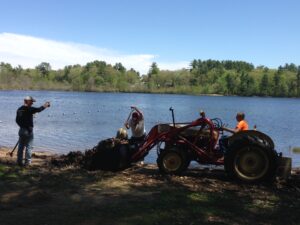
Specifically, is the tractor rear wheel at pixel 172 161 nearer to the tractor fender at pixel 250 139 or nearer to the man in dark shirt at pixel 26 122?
the tractor fender at pixel 250 139

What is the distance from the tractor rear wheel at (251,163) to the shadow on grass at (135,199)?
295 mm

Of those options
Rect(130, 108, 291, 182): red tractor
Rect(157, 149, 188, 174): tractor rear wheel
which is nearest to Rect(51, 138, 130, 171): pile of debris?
Rect(130, 108, 291, 182): red tractor

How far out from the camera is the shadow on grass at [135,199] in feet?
20.5

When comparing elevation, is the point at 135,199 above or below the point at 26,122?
below

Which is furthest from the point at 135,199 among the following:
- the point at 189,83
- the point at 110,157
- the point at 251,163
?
the point at 189,83

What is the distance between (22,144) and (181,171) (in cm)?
401

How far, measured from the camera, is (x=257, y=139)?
9484mm

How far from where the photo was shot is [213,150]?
32.8ft

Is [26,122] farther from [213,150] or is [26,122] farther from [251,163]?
[251,163]

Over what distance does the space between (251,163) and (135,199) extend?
292 centimetres

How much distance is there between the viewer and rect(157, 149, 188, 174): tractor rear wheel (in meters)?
9.86

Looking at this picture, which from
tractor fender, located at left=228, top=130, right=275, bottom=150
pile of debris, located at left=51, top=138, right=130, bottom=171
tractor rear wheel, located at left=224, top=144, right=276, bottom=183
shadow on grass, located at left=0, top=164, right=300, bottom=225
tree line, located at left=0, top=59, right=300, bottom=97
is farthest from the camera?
tree line, located at left=0, top=59, right=300, bottom=97

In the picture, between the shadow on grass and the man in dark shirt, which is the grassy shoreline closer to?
the shadow on grass

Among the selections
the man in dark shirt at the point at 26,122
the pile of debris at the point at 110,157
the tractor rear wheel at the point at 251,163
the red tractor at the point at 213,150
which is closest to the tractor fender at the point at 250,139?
the red tractor at the point at 213,150
